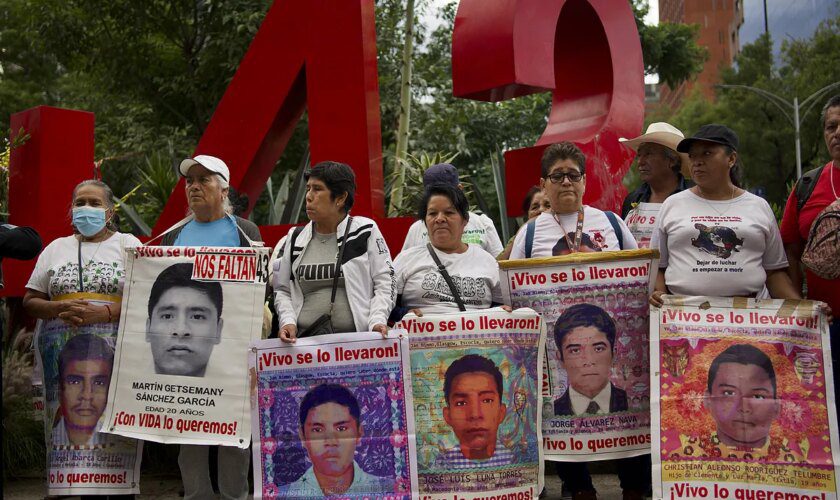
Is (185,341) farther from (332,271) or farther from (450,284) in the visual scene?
(450,284)

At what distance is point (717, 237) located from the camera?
4.76 meters

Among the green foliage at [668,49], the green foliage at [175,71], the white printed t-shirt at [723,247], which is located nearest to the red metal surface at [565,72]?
the white printed t-shirt at [723,247]

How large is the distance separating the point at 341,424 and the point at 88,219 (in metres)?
1.83

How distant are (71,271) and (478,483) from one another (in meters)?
2.46

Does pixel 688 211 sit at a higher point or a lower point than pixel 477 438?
higher

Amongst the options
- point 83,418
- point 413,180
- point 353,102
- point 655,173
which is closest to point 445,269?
point 655,173

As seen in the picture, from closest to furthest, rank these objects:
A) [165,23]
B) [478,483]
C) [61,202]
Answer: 1. [478,483]
2. [61,202]
3. [165,23]

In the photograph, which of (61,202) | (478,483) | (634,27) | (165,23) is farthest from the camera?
(165,23)

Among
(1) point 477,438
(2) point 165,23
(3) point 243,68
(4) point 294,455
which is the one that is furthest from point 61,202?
(2) point 165,23

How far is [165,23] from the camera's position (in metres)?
18.2

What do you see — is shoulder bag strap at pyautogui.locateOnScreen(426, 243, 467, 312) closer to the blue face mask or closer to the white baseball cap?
the white baseball cap

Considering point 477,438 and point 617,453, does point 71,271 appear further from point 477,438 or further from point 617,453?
point 617,453

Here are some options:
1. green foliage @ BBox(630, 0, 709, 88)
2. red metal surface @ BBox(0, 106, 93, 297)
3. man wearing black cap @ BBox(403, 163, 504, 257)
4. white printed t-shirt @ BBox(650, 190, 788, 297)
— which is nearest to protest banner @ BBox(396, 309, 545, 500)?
white printed t-shirt @ BBox(650, 190, 788, 297)

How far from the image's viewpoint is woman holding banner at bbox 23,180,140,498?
5.13m
